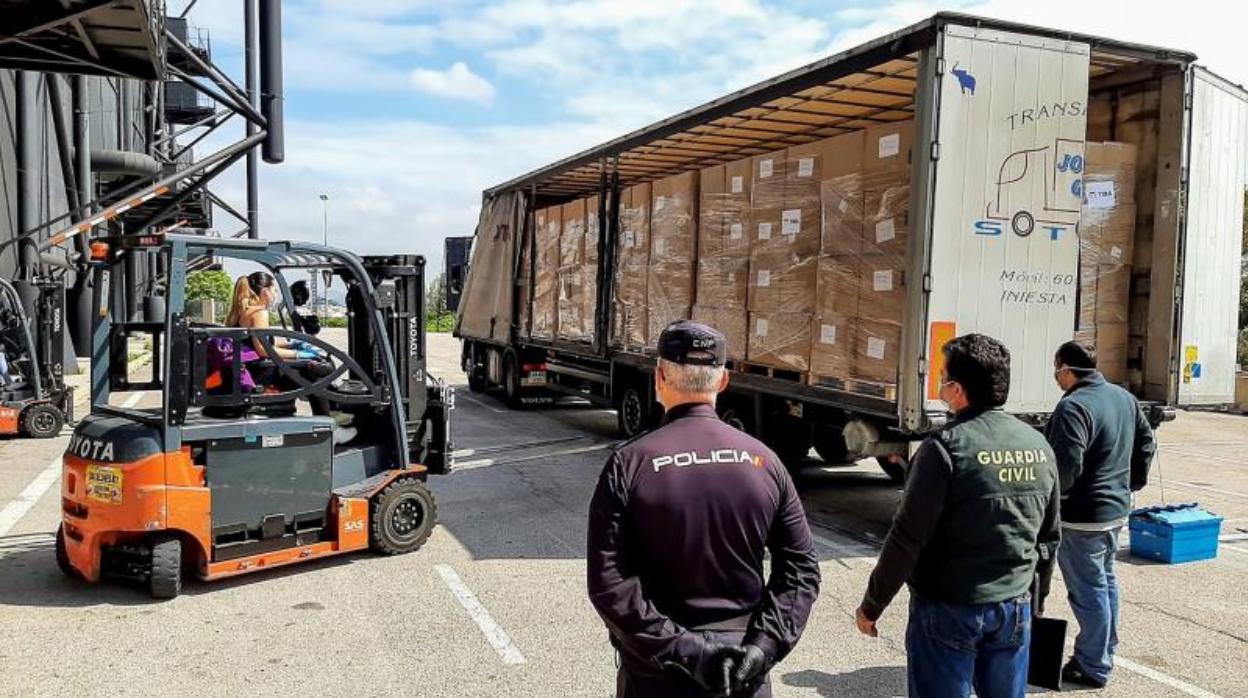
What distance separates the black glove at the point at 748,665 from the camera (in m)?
2.32

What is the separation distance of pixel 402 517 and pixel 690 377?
453 cm

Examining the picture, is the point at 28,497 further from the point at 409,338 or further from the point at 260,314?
the point at 409,338

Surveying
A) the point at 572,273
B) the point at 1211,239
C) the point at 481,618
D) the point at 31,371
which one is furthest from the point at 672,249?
the point at 31,371

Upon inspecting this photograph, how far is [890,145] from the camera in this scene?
7.01m

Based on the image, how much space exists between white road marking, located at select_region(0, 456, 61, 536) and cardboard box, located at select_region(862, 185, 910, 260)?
682 cm

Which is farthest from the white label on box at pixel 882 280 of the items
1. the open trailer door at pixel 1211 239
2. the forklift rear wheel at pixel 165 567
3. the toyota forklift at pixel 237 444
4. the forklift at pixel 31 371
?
the forklift at pixel 31 371

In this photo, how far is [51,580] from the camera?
589 centimetres

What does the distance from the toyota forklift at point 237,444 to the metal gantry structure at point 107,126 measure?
75 centimetres

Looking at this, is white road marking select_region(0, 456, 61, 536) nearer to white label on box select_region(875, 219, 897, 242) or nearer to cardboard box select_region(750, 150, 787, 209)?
cardboard box select_region(750, 150, 787, 209)

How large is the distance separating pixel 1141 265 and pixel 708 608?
255 inches

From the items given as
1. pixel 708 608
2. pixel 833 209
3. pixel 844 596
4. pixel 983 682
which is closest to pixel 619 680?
pixel 708 608

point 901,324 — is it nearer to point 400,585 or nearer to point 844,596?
point 844,596

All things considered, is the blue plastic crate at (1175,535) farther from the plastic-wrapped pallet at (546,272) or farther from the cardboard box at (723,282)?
the plastic-wrapped pallet at (546,272)

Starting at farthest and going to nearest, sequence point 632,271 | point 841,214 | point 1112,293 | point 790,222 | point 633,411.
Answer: point 633,411, point 632,271, point 790,222, point 841,214, point 1112,293
